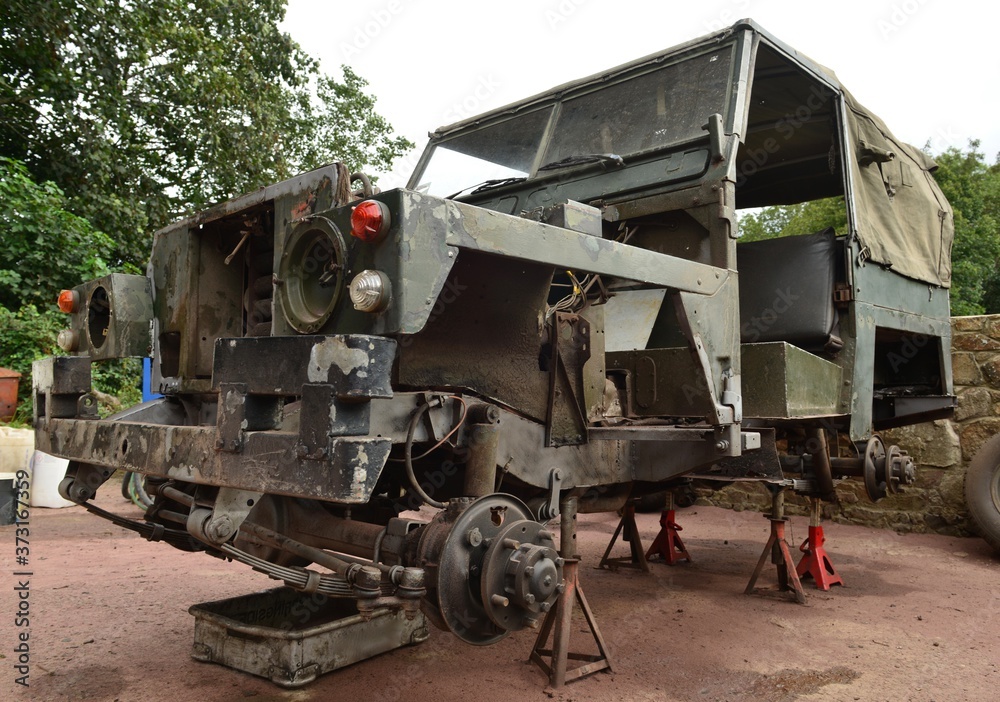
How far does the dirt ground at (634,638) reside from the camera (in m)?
2.90

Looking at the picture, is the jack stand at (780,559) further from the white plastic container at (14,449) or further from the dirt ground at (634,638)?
the white plastic container at (14,449)

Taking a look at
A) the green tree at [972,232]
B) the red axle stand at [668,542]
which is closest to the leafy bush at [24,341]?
the red axle stand at [668,542]

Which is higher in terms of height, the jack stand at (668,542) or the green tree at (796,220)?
the green tree at (796,220)

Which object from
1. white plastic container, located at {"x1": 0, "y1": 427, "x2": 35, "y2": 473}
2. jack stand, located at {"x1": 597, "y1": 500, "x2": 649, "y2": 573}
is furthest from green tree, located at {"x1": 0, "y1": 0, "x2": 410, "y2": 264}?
jack stand, located at {"x1": 597, "y1": 500, "x2": 649, "y2": 573}

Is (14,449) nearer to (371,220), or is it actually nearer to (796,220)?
(371,220)

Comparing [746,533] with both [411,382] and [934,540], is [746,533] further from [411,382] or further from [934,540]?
[411,382]

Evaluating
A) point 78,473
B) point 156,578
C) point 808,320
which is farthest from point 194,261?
point 808,320

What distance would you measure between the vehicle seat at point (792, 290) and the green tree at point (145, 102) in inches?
352

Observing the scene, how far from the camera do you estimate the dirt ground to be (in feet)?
9.51

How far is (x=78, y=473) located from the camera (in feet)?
9.94

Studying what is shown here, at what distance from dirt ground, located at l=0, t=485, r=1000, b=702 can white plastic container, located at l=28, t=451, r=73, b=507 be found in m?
1.45

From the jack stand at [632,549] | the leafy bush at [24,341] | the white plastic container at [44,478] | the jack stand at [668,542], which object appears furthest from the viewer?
the leafy bush at [24,341]

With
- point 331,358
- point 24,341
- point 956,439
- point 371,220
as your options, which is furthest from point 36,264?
point 956,439

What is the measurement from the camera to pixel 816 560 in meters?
4.74
